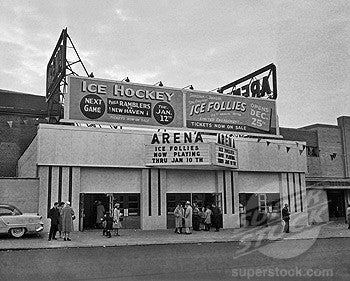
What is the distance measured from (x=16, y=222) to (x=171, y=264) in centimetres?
939

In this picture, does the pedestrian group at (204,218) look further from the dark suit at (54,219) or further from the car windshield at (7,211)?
the car windshield at (7,211)

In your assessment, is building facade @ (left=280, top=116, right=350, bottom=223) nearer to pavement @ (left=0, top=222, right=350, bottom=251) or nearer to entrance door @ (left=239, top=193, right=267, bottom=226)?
Result: entrance door @ (left=239, top=193, right=267, bottom=226)

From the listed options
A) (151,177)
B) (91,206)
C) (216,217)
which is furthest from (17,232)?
(216,217)

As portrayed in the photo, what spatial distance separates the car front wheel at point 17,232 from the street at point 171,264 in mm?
3866

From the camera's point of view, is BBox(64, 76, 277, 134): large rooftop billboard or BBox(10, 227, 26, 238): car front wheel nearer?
BBox(10, 227, 26, 238): car front wheel

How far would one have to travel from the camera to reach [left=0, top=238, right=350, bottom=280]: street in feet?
32.9

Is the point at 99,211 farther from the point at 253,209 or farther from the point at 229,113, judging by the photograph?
the point at 229,113

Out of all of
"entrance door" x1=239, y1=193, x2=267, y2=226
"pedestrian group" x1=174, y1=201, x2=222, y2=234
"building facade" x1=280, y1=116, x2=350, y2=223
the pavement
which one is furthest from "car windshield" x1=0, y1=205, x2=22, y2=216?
"building facade" x1=280, y1=116, x2=350, y2=223

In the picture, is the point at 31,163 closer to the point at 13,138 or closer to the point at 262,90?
the point at 13,138

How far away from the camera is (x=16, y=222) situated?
736 inches

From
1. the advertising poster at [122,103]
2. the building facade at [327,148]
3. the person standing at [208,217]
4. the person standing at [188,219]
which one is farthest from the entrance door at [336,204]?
the person standing at [188,219]

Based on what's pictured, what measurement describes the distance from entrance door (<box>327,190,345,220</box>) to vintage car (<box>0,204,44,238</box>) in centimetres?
2383

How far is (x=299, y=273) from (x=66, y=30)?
20873 millimetres

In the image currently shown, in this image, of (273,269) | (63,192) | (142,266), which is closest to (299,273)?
(273,269)
